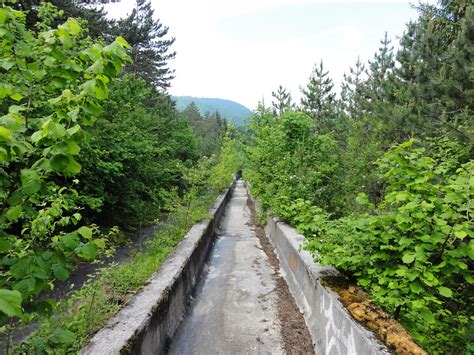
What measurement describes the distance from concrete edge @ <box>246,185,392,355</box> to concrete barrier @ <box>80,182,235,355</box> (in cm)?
181

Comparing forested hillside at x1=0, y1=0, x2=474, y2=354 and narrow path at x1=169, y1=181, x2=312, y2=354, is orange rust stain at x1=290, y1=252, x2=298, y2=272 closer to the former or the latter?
narrow path at x1=169, y1=181, x2=312, y2=354

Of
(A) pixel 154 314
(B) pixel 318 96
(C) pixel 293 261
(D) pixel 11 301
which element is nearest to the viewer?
(D) pixel 11 301

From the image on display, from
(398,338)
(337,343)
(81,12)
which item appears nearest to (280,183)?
(337,343)

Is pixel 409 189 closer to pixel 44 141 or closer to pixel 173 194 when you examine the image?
pixel 44 141

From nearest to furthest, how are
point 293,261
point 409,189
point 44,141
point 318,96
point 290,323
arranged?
point 44,141 → point 409,189 → point 290,323 → point 293,261 → point 318,96

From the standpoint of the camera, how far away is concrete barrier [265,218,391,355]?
2.58 m

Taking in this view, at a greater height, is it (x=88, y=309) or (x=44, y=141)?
(x=44, y=141)

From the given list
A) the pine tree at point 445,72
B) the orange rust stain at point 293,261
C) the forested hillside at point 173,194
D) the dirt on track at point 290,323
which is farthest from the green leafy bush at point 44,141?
the pine tree at point 445,72

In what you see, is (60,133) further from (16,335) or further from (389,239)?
(16,335)

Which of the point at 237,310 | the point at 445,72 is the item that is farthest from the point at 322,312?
the point at 445,72

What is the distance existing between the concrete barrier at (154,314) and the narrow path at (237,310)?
0.23 metres

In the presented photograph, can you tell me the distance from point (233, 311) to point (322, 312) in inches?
61.0

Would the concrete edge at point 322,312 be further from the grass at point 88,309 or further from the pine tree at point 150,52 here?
the pine tree at point 150,52

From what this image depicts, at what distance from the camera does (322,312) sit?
11.9 ft
